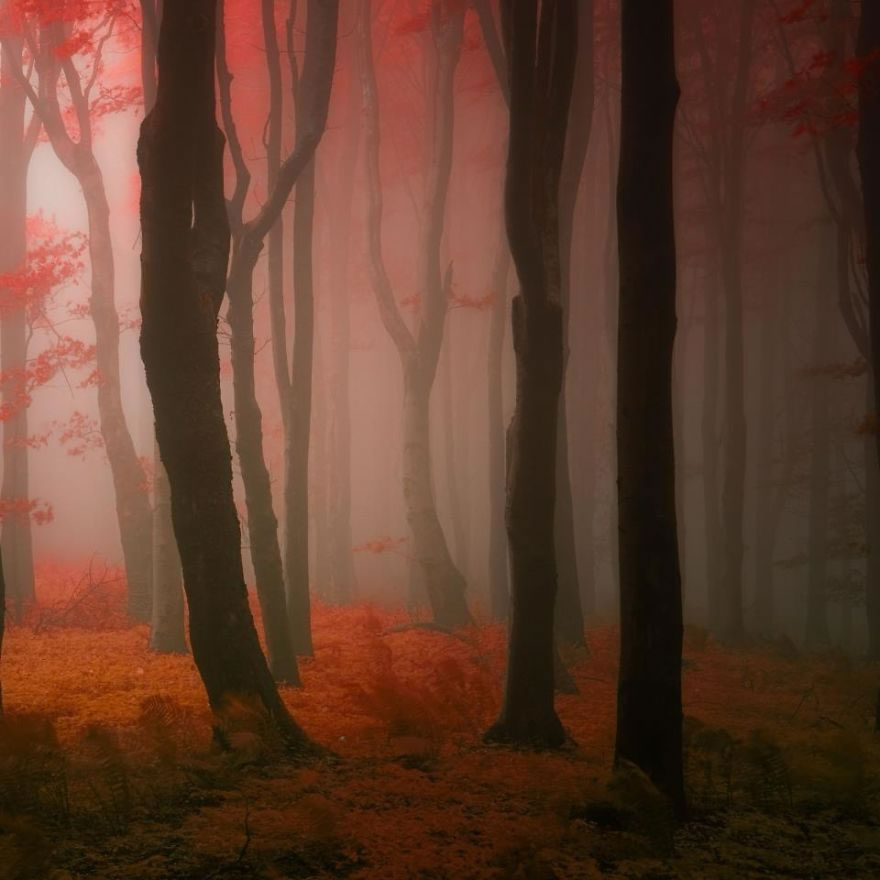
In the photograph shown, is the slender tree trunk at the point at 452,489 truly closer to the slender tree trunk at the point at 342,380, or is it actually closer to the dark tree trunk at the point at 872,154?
the slender tree trunk at the point at 342,380

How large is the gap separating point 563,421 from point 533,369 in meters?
6.30

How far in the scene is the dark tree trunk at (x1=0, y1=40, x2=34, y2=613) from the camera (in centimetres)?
1681

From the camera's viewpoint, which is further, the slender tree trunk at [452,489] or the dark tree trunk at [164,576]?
the slender tree trunk at [452,489]

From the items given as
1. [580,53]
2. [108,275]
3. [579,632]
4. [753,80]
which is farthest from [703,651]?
[753,80]

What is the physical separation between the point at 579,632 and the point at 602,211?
19187 millimetres

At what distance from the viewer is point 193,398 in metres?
7.93

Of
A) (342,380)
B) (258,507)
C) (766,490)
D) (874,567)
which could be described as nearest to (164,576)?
(258,507)

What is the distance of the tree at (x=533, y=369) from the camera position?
27.9ft

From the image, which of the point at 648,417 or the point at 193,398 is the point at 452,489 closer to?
the point at 193,398

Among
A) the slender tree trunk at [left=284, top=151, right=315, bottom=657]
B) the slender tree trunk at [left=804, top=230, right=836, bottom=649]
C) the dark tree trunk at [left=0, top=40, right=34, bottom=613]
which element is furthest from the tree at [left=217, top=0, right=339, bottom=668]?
the slender tree trunk at [left=804, top=230, right=836, bottom=649]

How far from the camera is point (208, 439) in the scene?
7.92m

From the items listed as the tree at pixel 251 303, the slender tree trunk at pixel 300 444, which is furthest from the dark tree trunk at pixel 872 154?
the slender tree trunk at pixel 300 444

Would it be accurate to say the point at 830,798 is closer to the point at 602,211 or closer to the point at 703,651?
the point at 703,651

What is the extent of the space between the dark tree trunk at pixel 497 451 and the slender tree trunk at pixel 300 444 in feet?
20.8
